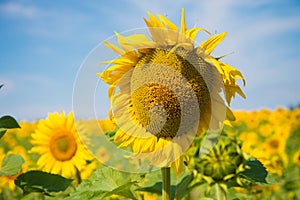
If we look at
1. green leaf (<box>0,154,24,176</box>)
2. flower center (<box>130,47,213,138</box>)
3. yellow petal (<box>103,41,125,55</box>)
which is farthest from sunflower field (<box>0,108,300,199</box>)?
yellow petal (<box>103,41,125,55</box>)

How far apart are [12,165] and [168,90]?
781mm

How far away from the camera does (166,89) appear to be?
1.41 metres

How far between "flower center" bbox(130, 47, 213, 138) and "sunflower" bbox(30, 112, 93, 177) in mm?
1548

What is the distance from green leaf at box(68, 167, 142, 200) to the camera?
1.42 metres

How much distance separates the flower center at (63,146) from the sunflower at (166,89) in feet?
5.00

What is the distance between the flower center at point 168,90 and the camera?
140 cm

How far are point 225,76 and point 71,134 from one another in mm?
1811

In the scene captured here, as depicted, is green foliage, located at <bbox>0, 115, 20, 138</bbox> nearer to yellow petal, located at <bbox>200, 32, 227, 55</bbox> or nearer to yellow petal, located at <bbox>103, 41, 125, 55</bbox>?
yellow petal, located at <bbox>103, 41, 125, 55</bbox>

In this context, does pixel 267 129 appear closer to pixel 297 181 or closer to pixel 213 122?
pixel 297 181

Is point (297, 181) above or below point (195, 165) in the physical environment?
below

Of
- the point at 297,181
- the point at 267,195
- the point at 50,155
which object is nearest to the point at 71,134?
the point at 50,155

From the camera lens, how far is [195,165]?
148 cm

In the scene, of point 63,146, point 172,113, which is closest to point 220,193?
point 172,113

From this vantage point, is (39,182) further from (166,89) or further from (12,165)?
(166,89)
